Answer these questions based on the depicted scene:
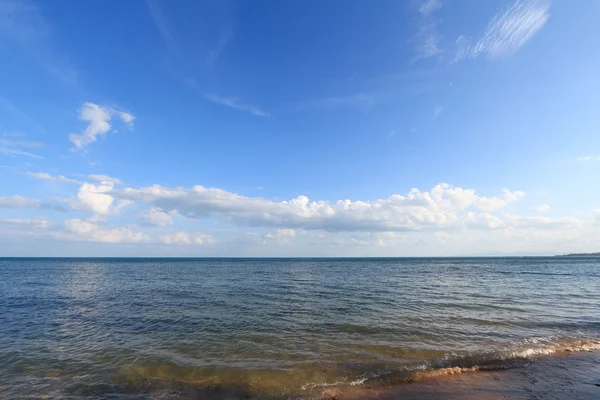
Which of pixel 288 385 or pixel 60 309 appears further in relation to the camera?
pixel 60 309

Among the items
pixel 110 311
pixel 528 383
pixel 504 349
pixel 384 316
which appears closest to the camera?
pixel 528 383

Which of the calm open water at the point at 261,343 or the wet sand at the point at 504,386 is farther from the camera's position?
the calm open water at the point at 261,343

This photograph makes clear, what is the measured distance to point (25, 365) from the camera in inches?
516

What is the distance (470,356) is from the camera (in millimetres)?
13312

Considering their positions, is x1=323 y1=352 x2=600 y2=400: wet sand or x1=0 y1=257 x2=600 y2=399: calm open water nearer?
x1=323 y1=352 x2=600 y2=400: wet sand

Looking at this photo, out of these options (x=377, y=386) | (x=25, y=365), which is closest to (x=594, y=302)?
(x=377, y=386)

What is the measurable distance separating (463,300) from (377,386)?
2155 centimetres

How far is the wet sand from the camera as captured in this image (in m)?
9.60

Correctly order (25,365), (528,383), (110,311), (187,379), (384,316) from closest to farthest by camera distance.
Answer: (528,383) < (187,379) < (25,365) < (384,316) < (110,311)

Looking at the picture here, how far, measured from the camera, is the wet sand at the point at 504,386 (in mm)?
9602

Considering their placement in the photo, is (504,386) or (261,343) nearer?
(504,386)

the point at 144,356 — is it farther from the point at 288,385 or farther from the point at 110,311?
the point at 110,311

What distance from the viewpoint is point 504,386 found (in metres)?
10.3

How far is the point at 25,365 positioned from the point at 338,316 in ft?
54.6
